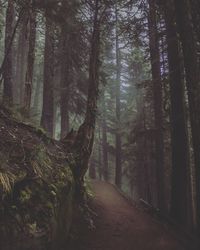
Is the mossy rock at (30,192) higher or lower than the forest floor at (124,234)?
higher

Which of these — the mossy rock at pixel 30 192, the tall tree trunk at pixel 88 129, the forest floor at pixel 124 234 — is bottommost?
the forest floor at pixel 124 234

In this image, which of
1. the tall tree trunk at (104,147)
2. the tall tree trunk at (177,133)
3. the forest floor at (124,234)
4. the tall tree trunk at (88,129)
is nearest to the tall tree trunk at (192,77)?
the forest floor at (124,234)

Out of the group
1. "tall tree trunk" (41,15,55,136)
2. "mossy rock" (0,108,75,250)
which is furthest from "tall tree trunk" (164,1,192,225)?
"tall tree trunk" (41,15,55,136)

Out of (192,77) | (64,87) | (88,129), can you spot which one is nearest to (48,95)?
(64,87)

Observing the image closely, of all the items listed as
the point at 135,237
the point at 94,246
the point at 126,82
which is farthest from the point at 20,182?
the point at 126,82

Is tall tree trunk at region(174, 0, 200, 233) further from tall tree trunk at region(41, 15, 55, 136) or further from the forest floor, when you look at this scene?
tall tree trunk at region(41, 15, 55, 136)

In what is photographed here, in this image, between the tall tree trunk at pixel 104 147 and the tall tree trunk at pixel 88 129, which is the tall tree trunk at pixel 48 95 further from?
Result: the tall tree trunk at pixel 104 147

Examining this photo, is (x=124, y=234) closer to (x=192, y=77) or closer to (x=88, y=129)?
(x=88, y=129)

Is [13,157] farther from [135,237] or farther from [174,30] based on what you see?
[174,30]

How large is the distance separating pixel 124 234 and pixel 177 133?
4.12m

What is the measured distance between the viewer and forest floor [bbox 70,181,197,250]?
8.57 metres

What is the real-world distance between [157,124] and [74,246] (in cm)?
1023

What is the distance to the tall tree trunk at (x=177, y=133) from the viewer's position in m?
11.7

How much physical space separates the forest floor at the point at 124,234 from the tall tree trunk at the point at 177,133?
2.91ft
